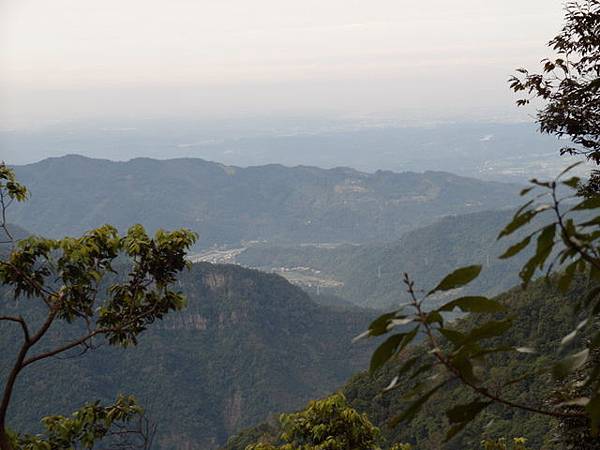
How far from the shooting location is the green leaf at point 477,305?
1.91 metres

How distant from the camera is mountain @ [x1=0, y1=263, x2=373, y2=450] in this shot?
113875 mm

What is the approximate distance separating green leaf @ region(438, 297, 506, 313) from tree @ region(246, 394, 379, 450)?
5.61m

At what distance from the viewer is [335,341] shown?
146m

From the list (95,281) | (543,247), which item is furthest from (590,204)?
(95,281)

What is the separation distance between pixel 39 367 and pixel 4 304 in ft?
54.4

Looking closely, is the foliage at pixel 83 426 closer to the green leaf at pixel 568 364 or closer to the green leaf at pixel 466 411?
the green leaf at pixel 466 411

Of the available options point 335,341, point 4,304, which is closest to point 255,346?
point 335,341

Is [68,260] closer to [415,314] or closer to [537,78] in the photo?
[415,314]

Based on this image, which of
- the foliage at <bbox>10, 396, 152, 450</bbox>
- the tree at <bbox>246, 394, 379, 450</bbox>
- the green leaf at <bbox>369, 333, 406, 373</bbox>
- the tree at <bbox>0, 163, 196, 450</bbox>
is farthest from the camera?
the tree at <bbox>246, 394, 379, 450</bbox>

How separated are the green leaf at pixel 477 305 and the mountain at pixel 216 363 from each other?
108 metres

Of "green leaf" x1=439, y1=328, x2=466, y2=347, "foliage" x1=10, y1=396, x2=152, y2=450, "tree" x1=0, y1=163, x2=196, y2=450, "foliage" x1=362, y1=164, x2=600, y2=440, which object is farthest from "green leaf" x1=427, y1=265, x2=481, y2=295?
"foliage" x1=10, y1=396, x2=152, y2=450

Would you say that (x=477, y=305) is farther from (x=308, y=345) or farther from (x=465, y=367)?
(x=308, y=345)

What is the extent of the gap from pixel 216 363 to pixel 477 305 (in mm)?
143647

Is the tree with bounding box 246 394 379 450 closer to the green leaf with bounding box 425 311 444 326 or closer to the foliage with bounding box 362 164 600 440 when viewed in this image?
the foliage with bounding box 362 164 600 440
